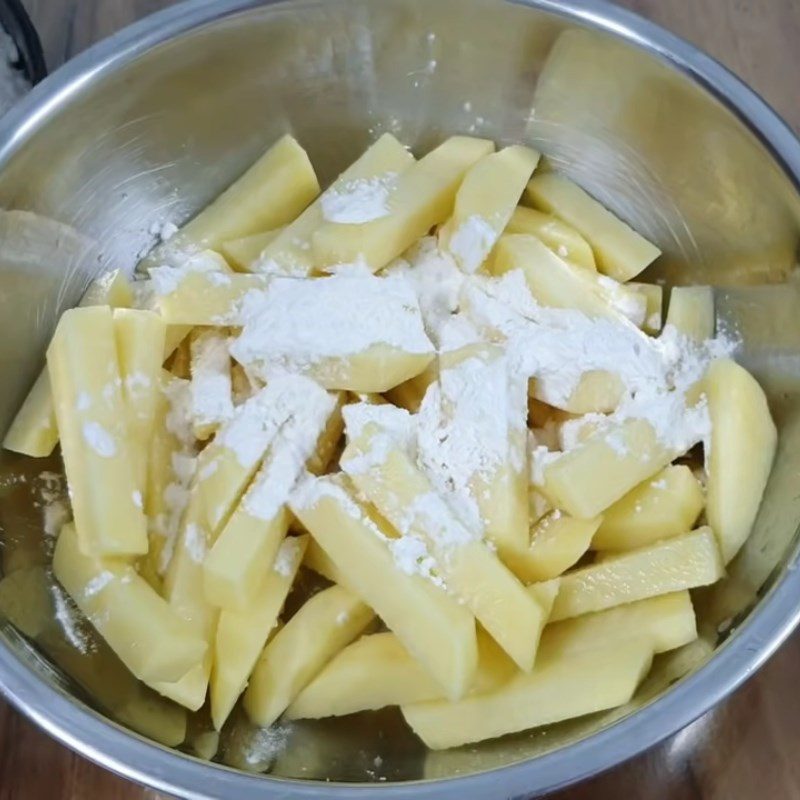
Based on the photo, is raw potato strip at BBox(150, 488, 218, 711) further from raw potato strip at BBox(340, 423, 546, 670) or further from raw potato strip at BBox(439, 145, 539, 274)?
raw potato strip at BBox(439, 145, 539, 274)

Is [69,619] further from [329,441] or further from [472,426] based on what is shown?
[472,426]

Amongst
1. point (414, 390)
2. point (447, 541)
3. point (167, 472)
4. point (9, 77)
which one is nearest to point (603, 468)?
point (447, 541)

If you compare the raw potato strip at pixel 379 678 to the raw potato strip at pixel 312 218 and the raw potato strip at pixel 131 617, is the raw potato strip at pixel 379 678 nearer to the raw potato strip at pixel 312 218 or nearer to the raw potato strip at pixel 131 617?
the raw potato strip at pixel 131 617

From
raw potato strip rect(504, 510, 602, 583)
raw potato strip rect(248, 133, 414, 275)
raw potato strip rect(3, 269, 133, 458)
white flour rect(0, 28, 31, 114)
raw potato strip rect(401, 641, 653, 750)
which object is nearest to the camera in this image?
raw potato strip rect(401, 641, 653, 750)

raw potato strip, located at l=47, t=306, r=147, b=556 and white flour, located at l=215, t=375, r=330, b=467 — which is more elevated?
raw potato strip, located at l=47, t=306, r=147, b=556

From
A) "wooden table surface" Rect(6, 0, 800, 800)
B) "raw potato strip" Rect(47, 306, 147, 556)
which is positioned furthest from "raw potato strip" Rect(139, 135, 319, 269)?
"wooden table surface" Rect(6, 0, 800, 800)
